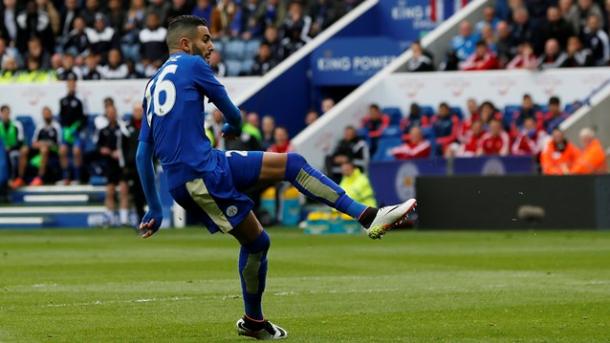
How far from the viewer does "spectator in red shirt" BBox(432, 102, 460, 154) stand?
30.0 m

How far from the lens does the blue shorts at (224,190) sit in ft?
33.3

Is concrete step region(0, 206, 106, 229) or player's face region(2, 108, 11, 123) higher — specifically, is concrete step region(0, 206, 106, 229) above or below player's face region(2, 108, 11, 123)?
below

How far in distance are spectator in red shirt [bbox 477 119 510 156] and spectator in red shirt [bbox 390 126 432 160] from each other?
1093mm

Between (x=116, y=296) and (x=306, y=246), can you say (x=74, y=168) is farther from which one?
(x=116, y=296)

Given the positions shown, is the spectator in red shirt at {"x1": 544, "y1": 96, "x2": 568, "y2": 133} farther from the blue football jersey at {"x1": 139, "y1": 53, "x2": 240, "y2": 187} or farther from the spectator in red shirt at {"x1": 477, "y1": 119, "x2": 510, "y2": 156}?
the blue football jersey at {"x1": 139, "y1": 53, "x2": 240, "y2": 187}

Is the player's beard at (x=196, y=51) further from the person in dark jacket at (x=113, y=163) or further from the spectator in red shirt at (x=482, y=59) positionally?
the spectator in red shirt at (x=482, y=59)

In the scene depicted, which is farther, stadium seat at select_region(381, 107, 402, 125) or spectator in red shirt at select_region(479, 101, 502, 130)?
stadium seat at select_region(381, 107, 402, 125)

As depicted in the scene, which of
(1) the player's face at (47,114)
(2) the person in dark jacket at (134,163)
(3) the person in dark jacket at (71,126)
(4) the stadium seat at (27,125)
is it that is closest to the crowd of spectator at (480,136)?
(2) the person in dark jacket at (134,163)

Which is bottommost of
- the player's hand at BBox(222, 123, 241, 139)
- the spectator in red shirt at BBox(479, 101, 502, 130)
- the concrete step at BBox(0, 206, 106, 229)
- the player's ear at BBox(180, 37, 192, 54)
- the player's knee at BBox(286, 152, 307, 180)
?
the concrete step at BBox(0, 206, 106, 229)

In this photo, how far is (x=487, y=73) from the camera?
103 feet

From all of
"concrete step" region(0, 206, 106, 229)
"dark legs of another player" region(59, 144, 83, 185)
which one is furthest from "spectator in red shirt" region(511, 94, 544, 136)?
"dark legs of another player" region(59, 144, 83, 185)

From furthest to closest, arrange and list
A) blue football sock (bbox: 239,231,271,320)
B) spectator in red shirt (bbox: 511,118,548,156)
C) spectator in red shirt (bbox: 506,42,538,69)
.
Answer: spectator in red shirt (bbox: 506,42,538,69) → spectator in red shirt (bbox: 511,118,548,156) → blue football sock (bbox: 239,231,271,320)

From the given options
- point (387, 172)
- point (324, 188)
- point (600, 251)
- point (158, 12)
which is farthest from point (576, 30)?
point (324, 188)

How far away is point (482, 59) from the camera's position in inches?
1252
